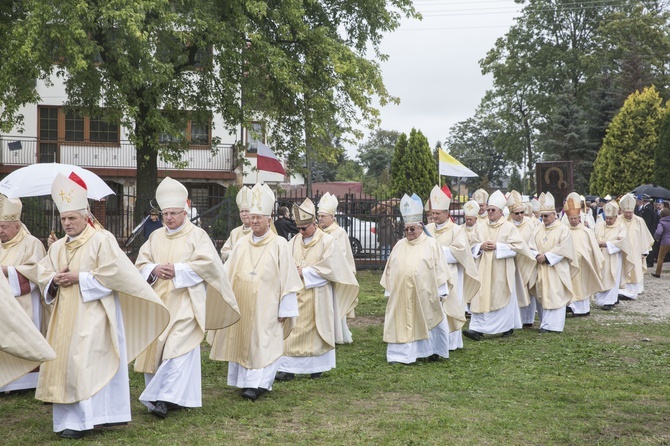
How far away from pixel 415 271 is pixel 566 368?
6.84ft

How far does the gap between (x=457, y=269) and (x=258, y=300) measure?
13.9 feet

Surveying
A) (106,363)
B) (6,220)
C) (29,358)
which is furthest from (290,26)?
(29,358)

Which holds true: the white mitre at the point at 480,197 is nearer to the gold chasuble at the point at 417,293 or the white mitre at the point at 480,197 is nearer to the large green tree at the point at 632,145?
the gold chasuble at the point at 417,293

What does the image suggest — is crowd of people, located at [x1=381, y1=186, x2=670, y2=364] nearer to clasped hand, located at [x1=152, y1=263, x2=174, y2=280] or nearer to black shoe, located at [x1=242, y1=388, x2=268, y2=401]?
black shoe, located at [x1=242, y1=388, x2=268, y2=401]

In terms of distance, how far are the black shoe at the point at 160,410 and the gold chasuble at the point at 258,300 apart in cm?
115

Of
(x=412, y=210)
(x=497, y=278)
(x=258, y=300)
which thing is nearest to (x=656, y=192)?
(x=497, y=278)

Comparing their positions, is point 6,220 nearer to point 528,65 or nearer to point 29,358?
point 29,358

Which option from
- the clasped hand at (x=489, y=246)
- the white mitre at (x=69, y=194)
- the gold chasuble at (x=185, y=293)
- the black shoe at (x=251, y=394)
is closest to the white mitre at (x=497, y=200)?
the clasped hand at (x=489, y=246)

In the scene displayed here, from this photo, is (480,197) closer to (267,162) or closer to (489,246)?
(489,246)

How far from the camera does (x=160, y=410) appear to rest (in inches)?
298

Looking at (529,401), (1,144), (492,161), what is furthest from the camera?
(492,161)

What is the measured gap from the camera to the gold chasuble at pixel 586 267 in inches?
584

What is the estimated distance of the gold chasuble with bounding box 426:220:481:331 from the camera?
37.6 ft

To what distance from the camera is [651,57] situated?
47156mm
